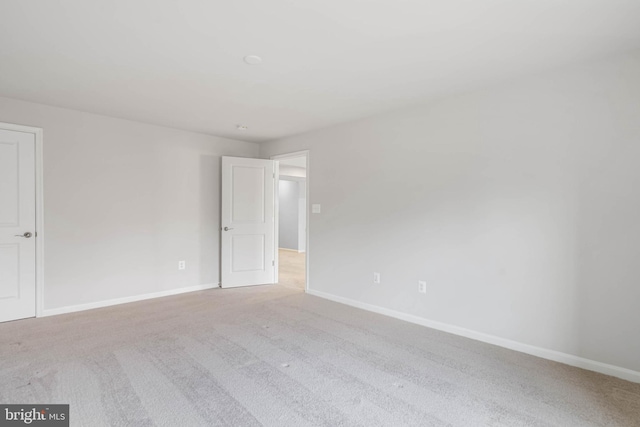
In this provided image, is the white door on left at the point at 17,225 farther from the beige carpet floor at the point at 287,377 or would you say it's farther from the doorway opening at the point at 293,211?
the doorway opening at the point at 293,211

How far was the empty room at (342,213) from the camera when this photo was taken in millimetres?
1938

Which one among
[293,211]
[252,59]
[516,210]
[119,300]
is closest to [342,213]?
[516,210]

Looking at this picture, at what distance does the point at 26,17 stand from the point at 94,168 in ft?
7.27

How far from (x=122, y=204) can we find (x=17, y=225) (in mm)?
984

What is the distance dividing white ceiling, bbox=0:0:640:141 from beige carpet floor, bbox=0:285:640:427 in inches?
90.0

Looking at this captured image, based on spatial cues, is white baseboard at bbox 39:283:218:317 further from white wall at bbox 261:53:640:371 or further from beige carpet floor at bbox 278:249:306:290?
white wall at bbox 261:53:640:371

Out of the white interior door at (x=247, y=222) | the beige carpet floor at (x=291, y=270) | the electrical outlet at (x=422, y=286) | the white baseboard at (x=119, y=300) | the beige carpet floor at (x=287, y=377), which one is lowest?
the beige carpet floor at (x=291, y=270)

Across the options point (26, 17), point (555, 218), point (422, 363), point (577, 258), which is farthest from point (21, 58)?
point (577, 258)

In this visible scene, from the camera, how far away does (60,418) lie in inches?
71.9

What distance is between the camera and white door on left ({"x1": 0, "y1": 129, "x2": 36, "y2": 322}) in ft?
10.8

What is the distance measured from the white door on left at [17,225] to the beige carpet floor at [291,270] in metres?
3.11
